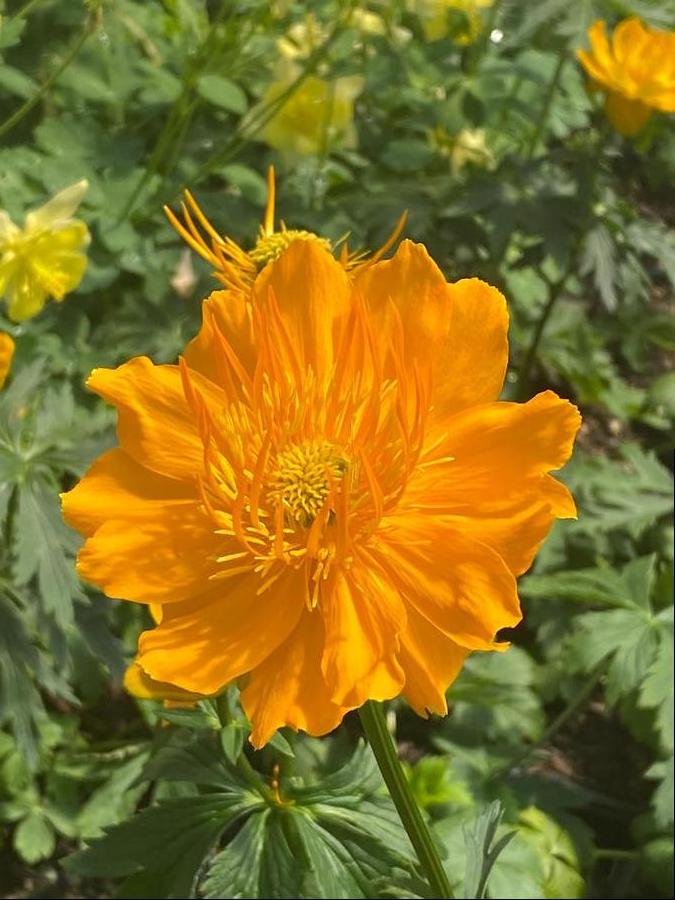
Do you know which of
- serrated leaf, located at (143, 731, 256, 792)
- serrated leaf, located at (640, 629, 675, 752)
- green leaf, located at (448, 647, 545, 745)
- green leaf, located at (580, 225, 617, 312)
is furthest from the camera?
green leaf, located at (580, 225, 617, 312)

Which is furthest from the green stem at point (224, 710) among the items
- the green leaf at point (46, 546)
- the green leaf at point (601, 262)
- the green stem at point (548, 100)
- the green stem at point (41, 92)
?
the green stem at point (548, 100)

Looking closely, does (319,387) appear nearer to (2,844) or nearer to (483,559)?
(483,559)

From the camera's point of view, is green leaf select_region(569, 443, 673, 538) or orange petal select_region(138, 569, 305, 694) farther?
green leaf select_region(569, 443, 673, 538)

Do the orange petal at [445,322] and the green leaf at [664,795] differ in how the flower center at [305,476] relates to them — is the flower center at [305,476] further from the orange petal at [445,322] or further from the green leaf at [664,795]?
the green leaf at [664,795]

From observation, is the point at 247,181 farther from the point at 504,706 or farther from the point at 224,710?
the point at 224,710

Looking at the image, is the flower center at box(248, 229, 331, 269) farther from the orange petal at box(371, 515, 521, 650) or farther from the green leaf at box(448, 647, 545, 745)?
the green leaf at box(448, 647, 545, 745)

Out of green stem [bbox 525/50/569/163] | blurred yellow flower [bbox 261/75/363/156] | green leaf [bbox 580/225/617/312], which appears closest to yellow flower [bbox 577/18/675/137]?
green stem [bbox 525/50/569/163]
